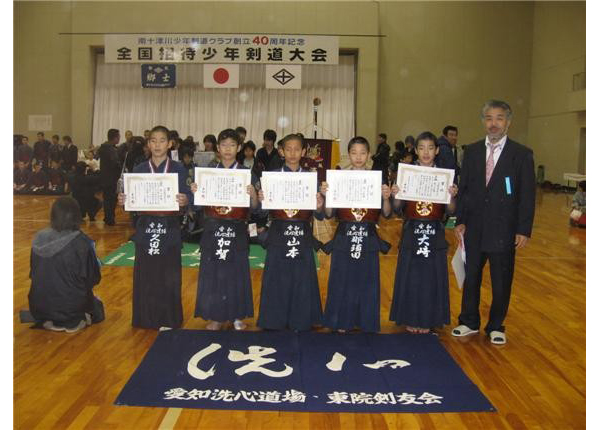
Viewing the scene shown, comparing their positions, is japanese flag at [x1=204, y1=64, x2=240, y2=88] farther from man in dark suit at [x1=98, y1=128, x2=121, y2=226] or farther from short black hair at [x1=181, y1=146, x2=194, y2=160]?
short black hair at [x1=181, y1=146, x2=194, y2=160]

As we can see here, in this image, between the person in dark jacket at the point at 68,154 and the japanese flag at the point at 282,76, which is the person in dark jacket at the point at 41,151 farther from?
the japanese flag at the point at 282,76

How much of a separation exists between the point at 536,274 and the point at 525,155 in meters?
2.74

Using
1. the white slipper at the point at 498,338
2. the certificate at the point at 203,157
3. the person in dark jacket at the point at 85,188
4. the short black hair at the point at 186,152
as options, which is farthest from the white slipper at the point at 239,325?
the person in dark jacket at the point at 85,188

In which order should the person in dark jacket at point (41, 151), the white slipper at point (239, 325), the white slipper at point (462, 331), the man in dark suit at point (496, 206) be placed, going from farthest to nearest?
1. the person in dark jacket at point (41, 151)
2. the white slipper at point (239, 325)
3. the white slipper at point (462, 331)
4. the man in dark suit at point (496, 206)

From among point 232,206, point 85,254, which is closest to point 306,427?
point 232,206

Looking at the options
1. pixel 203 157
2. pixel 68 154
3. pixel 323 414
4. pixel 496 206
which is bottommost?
pixel 323 414

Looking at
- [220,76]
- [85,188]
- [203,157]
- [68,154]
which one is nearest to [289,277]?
[203,157]

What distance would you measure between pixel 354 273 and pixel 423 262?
49 cm

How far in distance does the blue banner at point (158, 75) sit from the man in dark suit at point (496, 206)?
1215 centimetres

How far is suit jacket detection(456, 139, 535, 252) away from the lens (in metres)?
3.89

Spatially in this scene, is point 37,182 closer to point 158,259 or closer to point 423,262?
point 158,259

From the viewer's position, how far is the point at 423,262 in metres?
4.09

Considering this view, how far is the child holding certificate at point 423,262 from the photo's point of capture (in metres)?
4.04

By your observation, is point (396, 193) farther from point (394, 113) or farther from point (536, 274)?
point (394, 113)
